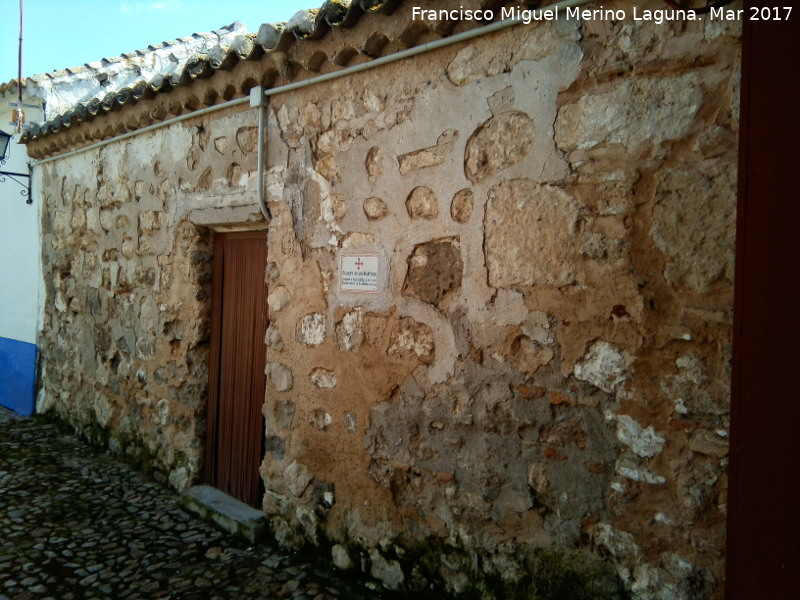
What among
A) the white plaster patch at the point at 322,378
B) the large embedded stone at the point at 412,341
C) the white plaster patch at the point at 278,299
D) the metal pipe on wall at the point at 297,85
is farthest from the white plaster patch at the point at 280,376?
the metal pipe on wall at the point at 297,85

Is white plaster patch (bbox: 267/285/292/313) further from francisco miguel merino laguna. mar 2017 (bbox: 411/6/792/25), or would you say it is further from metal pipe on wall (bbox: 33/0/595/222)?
francisco miguel merino laguna. mar 2017 (bbox: 411/6/792/25)

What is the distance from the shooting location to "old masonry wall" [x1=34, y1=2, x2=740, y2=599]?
1.86 meters

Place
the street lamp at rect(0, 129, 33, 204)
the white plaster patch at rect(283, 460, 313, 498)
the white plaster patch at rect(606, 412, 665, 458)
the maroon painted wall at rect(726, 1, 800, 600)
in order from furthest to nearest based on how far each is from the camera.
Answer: the street lamp at rect(0, 129, 33, 204), the white plaster patch at rect(283, 460, 313, 498), the white plaster patch at rect(606, 412, 665, 458), the maroon painted wall at rect(726, 1, 800, 600)

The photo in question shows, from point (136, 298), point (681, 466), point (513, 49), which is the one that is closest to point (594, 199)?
point (513, 49)

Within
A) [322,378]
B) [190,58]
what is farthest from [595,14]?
[190,58]

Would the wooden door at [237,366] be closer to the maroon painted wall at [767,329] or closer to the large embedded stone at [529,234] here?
the large embedded stone at [529,234]

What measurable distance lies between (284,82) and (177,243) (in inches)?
56.7

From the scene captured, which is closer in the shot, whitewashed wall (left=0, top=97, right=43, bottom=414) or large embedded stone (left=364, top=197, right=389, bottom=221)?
large embedded stone (left=364, top=197, right=389, bottom=221)

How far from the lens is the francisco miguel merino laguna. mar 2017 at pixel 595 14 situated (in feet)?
4.93

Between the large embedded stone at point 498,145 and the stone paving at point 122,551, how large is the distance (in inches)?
77.2

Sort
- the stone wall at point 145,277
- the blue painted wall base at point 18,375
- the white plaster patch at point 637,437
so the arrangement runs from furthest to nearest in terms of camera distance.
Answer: the blue painted wall base at point 18,375
the stone wall at point 145,277
the white plaster patch at point 637,437

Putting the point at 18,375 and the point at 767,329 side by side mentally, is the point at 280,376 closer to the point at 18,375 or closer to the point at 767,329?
the point at 767,329

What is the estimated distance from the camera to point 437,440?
2.51m

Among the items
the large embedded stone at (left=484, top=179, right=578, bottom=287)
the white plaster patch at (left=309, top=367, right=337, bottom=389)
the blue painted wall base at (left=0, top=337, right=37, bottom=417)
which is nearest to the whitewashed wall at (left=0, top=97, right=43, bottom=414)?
the blue painted wall base at (left=0, top=337, right=37, bottom=417)
